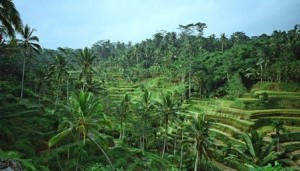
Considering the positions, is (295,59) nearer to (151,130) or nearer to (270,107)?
(270,107)

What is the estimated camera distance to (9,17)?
17609 millimetres

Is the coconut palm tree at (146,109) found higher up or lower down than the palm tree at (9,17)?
lower down

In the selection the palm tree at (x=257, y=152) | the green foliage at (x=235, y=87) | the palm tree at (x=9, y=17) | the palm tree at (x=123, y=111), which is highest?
the palm tree at (x=9, y=17)

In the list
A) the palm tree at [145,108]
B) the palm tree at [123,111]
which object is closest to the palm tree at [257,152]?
the palm tree at [145,108]

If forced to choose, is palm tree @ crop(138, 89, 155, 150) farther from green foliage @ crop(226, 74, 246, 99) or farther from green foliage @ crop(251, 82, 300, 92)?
green foliage @ crop(251, 82, 300, 92)

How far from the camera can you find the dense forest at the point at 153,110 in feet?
107

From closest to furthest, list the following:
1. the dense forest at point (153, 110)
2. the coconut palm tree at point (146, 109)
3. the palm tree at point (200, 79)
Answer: the dense forest at point (153, 110), the coconut palm tree at point (146, 109), the palm tree at point (200, 79)

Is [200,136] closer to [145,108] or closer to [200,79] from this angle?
[145,108]

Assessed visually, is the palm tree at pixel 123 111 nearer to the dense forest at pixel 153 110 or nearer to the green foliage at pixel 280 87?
the dense forest at pixel 153 110

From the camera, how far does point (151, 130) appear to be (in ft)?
196

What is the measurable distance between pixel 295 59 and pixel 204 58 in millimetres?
28034

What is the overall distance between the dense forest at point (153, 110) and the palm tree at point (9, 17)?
53 mm

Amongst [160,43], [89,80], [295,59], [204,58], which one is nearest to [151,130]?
[89,80]

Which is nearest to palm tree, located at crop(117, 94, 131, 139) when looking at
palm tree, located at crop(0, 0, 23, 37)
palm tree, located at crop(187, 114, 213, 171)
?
palm tree, located at crop(187, 114, 213, 171)
